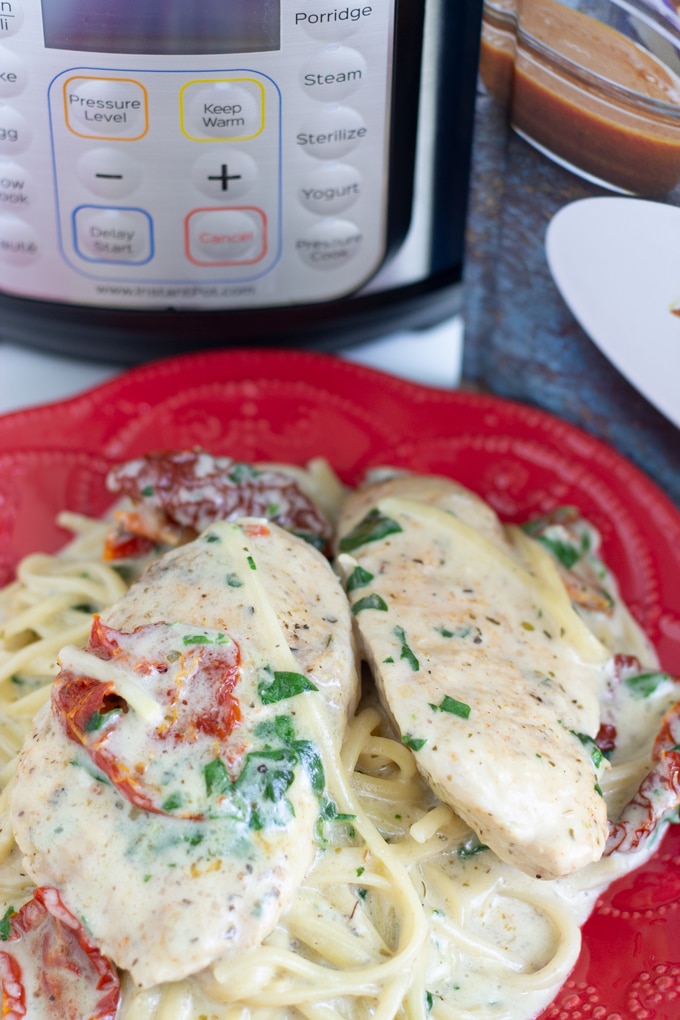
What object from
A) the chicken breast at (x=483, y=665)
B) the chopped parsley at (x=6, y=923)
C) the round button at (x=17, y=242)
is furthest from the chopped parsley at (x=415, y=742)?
the round button at (x=17, y=242)

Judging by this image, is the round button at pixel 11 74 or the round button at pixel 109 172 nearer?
Result: the round button at pixel 11 74

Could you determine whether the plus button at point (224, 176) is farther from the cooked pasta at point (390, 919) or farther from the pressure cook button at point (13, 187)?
the cooked pasta at point (390, 919)

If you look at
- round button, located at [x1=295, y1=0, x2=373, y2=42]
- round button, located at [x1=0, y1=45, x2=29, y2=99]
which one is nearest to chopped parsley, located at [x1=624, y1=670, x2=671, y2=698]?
round button, located at [x1=295, y1=0, x2=373, y2=42]

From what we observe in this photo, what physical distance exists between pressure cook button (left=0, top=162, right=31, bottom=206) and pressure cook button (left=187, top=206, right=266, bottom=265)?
0.38 meters

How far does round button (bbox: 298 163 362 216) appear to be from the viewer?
8.33ft

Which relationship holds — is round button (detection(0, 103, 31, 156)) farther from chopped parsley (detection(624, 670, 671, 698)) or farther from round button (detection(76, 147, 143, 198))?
chopped parsley (detection(624, 670, 671, 698))

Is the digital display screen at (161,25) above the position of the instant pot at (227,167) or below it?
above

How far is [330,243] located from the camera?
2695mm

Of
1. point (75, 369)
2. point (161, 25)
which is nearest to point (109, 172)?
point (161, 25)

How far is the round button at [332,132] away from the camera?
7.98ft

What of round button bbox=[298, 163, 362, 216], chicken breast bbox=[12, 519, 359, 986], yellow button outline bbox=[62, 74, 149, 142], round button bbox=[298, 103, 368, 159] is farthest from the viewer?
round button bbox=[298, 163, 362, 216]

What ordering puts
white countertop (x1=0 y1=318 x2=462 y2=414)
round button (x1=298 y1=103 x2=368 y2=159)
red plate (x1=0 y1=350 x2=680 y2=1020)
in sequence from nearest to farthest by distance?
round button (x1=298 y1=103 x2=368 y2=159), red plate (x1=0 y1=350 x2=680 y2=1020), white countertop (x1=0 y1=318 x2=462 y2=414)

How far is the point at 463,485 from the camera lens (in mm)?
2941

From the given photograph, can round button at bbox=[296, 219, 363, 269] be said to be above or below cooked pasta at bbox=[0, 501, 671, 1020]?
above
